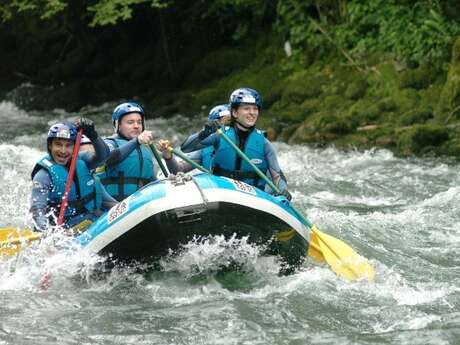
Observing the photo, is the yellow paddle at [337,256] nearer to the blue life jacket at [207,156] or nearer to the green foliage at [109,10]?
the blue life jacket at [207,156]

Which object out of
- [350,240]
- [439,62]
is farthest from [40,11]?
[350,240]

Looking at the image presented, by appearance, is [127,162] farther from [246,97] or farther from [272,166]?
[272,166]

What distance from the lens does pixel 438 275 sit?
801 centimetres

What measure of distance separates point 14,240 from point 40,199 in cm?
39

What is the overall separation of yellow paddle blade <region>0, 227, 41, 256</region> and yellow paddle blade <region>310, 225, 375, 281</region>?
7.85 feet

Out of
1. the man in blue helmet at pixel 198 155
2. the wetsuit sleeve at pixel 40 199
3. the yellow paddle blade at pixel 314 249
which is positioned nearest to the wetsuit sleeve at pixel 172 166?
the man in blue helmet at pixel 198 155

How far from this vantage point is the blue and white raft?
23.2 feet

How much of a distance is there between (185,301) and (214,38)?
1301 centimetres

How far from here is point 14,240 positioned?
24.9ft

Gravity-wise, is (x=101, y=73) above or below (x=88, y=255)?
above

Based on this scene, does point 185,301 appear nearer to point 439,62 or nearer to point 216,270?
point 216,270

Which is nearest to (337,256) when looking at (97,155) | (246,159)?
(246,159)

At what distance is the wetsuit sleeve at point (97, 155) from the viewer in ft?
25.3

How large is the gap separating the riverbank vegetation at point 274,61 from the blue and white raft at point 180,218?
241 inches
